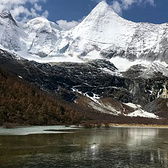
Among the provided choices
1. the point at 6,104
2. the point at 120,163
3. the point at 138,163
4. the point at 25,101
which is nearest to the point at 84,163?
the point at 120,163

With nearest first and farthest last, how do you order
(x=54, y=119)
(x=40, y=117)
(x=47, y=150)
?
(x=47, y=150) < (x=40, y=117) < (x=54, y=119)

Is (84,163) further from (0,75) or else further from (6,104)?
(0,75)

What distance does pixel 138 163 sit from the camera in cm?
3109

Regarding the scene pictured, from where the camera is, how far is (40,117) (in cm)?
12244

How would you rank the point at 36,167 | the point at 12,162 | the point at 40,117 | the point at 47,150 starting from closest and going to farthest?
the point at 36,167 < the point at 12,162 < the point at 47,150 < the point at 40,117

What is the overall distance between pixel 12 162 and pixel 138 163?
42.5ft

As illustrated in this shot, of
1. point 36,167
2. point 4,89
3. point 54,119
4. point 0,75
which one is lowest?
point 36,167

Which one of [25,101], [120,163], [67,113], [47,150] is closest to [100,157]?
[120,163]

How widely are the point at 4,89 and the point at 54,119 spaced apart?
26.2 metres

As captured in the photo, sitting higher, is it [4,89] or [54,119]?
[4,89]

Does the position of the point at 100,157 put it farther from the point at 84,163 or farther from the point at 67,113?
the point at 67,113

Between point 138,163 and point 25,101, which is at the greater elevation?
point 25,101

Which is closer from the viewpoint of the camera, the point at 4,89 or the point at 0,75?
the point at 4,89

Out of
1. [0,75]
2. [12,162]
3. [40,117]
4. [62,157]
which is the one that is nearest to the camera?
[12,162]
